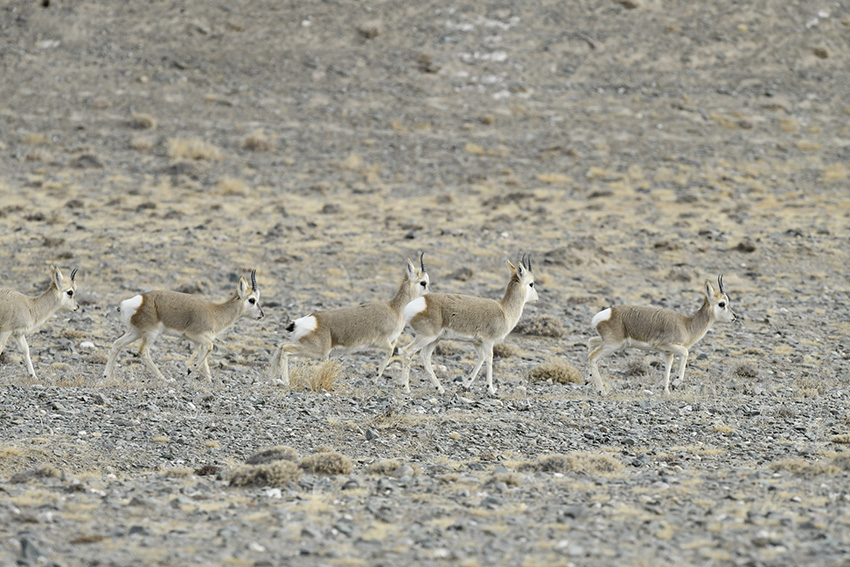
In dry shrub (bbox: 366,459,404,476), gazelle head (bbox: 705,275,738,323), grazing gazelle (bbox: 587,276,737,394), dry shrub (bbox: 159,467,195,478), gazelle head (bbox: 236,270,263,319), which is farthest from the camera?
gazelle head (bbox: 705,275,738,323)

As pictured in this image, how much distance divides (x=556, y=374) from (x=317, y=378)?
12.6 feet

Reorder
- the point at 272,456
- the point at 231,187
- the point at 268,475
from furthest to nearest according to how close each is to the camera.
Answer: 1. the point at 231,187
2. the point at 272,456
3. the point at 268,475

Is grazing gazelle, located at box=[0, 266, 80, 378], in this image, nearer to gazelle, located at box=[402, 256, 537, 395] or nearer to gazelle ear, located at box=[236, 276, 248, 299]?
gazelle ear, located at box=[236, 276, 248, 299]

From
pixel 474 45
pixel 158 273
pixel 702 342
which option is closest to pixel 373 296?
pixel 158 273

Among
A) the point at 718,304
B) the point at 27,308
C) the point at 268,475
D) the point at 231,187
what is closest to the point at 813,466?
the point at 268,475

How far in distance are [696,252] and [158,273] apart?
13.4 meters

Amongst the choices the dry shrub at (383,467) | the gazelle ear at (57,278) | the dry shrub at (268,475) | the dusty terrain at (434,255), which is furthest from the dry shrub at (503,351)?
the dry shrub at (268,475)

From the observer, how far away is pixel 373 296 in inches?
878

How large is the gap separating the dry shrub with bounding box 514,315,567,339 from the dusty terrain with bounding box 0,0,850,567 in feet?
0.32

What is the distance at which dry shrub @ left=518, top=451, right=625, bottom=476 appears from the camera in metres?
10.0

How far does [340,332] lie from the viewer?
46.9 ft

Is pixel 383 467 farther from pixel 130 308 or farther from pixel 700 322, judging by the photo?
pixel 700 322

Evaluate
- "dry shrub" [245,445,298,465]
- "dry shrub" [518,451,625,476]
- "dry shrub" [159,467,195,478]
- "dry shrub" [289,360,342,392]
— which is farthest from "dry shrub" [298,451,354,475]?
"dry shrub" [289,360,342,392]

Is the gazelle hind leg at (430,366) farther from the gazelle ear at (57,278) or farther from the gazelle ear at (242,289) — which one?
the gazelle ear at (57,278)
